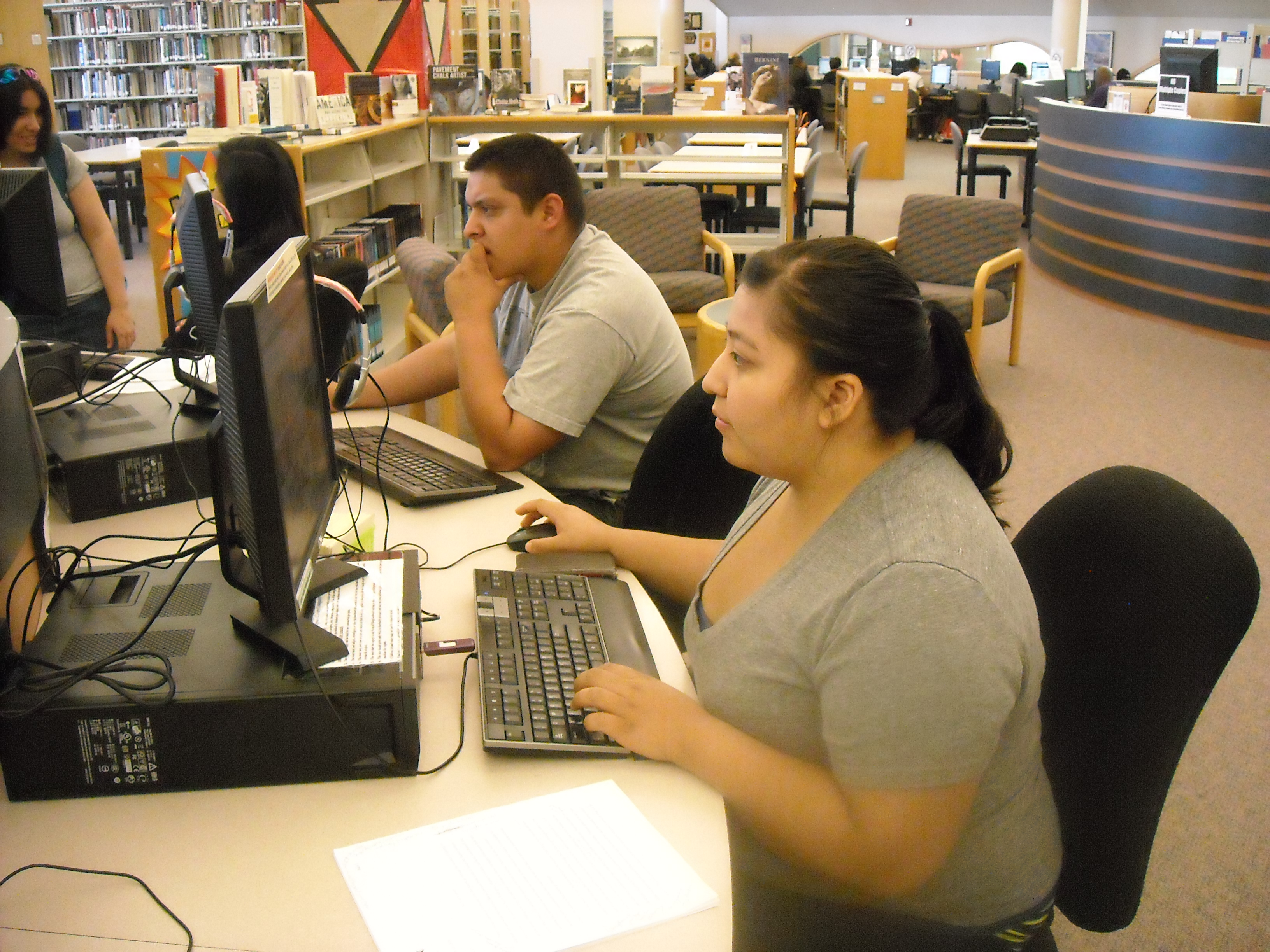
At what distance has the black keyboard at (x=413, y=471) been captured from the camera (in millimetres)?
1854

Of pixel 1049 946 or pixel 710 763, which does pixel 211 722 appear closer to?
pixel 710 763

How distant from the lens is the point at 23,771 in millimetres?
1067

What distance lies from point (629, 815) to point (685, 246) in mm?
4482

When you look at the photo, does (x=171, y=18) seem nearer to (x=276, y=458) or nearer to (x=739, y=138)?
(x=739, y=138)

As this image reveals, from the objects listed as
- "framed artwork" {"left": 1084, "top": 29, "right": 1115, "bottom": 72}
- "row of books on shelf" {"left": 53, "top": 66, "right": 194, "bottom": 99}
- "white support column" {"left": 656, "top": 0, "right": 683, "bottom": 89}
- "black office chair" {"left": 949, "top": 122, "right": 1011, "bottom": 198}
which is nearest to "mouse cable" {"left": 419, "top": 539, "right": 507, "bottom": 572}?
"black office chair" {"left": 949, "top": 122, "right": 1011, "bottom": 198}

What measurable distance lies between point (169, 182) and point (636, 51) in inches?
257

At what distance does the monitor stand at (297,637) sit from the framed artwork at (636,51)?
29.1 ft

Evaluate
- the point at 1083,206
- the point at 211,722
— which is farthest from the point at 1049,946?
the point at 1083,206

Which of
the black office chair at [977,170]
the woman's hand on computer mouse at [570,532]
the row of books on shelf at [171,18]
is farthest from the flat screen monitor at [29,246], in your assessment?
the row of books on shelf at [171,18]

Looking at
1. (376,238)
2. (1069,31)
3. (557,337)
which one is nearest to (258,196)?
(376,238)

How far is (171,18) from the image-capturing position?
35.3 feet

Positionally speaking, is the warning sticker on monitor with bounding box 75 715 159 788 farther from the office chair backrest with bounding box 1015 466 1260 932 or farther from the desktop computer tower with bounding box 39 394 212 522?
the office chair backrest with bounding box 1015 466 1260 932

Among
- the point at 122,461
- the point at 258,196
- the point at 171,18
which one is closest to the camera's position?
the point at 122,461

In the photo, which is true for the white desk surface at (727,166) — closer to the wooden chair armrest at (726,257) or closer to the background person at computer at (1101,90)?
the wooden chair armrest at (726,257)
